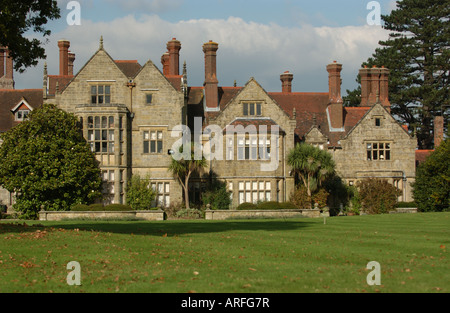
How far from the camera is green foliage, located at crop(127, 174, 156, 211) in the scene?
1710 inches

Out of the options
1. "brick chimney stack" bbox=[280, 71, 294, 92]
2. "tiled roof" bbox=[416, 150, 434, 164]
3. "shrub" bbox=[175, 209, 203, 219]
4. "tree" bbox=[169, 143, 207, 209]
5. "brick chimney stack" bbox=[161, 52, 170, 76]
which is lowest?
"shrub" bbox=[175, 209, 203, 219]

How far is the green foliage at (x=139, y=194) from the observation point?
43.4m

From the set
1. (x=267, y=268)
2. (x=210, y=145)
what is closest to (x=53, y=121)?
(x=210, y=145)

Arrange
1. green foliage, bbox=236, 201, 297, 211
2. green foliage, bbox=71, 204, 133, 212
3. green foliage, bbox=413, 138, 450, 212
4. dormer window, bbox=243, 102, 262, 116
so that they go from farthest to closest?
dormer window, bbox=243, 102, 262, 116, green foliage, bbox=413, 138, 450, 212, green foliage, bbox=236, 201, 297, 211, green foliage, bbox=71, 204, 133, 212

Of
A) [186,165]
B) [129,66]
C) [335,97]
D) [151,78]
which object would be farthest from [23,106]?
[335,97]

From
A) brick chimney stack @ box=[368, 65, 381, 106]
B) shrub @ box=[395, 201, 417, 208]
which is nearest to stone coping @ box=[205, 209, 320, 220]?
shrub @ box=[395, 201, 417, 208]

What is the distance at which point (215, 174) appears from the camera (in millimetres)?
45656

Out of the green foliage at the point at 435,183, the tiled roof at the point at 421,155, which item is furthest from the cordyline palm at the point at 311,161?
the tiled roof at the point at 421,155

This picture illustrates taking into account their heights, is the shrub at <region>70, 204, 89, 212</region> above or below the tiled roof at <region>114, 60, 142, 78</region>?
below

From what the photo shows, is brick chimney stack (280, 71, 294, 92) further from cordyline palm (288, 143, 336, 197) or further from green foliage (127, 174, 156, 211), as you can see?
green foliage (127, 174, 156, 211)

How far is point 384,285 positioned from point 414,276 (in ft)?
3.87

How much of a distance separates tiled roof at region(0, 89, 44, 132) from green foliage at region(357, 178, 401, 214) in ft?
79.0

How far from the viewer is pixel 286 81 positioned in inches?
2201

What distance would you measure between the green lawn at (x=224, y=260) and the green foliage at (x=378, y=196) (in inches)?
865
